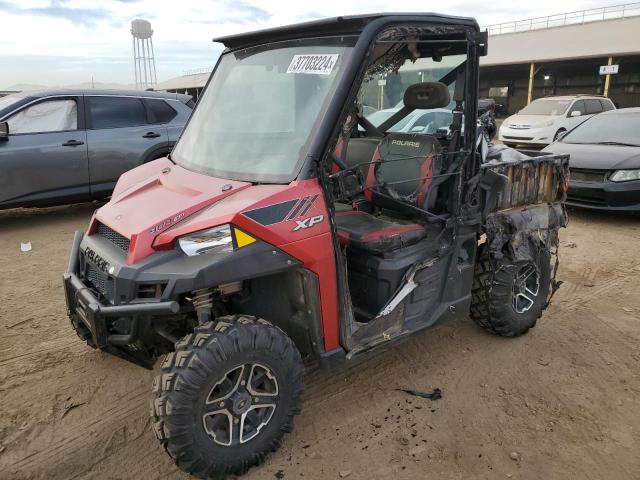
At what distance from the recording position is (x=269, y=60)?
3088mm

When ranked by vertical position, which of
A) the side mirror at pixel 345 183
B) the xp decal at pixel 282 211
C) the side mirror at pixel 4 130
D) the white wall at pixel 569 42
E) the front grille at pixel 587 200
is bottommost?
the front grille at pixel 587 200

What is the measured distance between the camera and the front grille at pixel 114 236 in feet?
8.58

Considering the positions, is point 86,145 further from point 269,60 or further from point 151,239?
point 151,239

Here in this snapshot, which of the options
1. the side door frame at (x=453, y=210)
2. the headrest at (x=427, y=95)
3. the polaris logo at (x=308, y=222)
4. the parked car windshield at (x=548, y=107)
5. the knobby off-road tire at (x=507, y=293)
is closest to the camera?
the polaris logo at (x=308, y=222)

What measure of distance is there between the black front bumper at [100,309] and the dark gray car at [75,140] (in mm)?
4737

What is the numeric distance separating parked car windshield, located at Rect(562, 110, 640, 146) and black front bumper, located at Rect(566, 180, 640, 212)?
42.1 inches

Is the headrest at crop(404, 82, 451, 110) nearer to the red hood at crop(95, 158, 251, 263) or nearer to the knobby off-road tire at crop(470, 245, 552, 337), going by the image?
the knobby off-road tire at crop(470, 245, 552, 337)

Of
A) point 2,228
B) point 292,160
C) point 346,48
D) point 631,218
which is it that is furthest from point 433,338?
point 2,228

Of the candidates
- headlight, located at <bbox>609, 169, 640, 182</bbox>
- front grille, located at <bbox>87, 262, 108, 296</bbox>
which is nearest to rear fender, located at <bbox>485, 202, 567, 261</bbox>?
front grille, located at <bbox>87, 262, 108, 296</bbox>

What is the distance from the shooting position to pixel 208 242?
2416mm

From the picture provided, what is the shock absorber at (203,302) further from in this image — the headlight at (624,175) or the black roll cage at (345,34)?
the headlight at (624,175)

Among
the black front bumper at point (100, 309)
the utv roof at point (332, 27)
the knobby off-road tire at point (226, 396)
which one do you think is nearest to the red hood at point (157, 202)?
the black front bumper at point (100, 309)

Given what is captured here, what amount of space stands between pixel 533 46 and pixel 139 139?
2537 cm

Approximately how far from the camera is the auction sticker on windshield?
9.02ft
